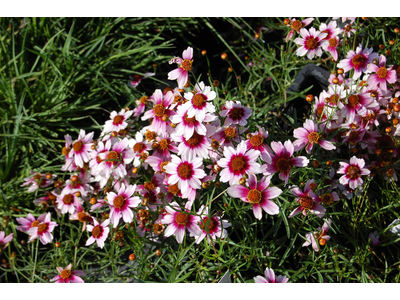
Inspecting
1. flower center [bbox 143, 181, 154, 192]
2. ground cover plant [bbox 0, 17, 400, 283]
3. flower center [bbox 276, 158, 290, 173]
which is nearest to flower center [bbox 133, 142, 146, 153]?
ground cover plant [bbox 0, 17, 400, 283]

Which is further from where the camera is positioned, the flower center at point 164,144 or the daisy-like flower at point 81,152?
the daisy-like flower at point 81,152

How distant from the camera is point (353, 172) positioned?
1.43m

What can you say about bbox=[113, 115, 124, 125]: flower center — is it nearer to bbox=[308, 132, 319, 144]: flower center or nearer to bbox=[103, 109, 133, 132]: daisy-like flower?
bbox=[103, 109, 133, 132]: daisy-like flower

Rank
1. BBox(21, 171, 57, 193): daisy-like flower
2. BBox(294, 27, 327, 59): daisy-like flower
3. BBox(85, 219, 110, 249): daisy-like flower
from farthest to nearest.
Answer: BBox(21, 171, 57, 193): daisy-like flower, BBox(294, 27, 327, 59): daisy-like flower, BBox(85, 219, 110, 249): daisy-like flower

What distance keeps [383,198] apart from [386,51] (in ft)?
2.50

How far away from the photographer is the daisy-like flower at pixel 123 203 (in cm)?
137

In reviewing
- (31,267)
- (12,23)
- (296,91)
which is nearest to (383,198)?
(296,91)

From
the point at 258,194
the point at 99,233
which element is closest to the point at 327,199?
the point at 258,194

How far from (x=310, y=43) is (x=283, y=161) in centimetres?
78

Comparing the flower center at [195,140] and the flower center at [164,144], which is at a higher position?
the flower center at [195,140]

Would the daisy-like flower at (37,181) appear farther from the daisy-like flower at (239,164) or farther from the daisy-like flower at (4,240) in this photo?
the daisy-like flower at (239,164)

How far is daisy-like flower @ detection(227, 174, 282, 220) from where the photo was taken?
115cm

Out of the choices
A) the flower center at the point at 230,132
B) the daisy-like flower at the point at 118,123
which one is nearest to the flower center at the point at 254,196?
the flower center at the point at 230,132

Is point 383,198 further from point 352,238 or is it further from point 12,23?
point 12,23
